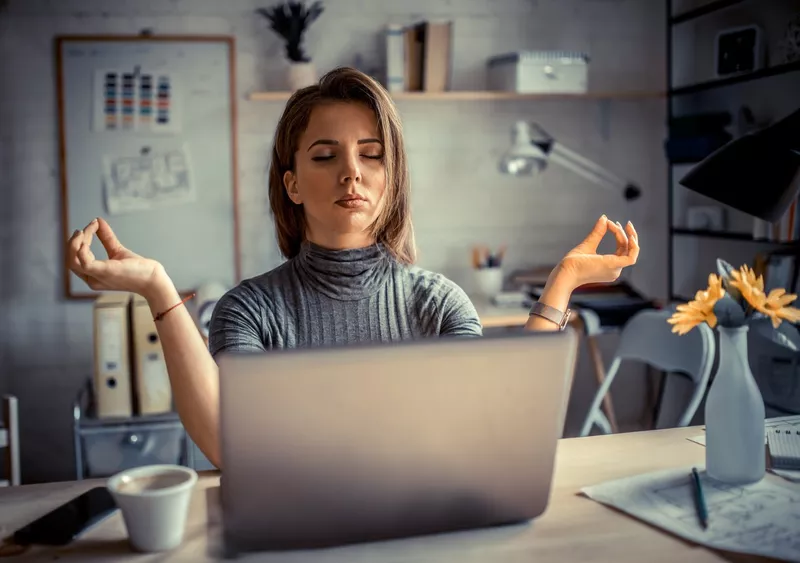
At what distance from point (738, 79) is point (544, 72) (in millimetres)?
708

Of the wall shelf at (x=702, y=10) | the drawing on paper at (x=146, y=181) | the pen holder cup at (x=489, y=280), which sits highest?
the wall shelf at (x=702, y=10)

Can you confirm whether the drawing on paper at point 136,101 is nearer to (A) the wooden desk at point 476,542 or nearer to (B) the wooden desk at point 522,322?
(B) the wooden desk at point 522,322

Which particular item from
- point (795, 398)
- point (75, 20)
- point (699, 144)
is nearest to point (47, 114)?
point (75, 20)

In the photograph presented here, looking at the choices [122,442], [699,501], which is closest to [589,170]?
[122,442]

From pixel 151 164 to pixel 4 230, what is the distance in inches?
24.1

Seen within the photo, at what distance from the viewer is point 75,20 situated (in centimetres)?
330

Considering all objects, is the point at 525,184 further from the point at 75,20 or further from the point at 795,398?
the point at 75,20

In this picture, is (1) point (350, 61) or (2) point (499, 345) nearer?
(2) point (499, 345)

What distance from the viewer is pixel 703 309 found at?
4.09ft

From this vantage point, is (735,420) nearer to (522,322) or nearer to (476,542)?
(476,542)

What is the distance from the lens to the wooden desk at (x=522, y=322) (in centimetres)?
313

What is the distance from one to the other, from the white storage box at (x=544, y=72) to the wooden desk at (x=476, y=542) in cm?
237

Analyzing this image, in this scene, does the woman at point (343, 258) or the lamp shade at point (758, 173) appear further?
the woman at point (343, 258)

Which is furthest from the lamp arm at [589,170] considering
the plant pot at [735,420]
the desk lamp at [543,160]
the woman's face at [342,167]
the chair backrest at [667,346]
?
the plant pot at [735,420]
